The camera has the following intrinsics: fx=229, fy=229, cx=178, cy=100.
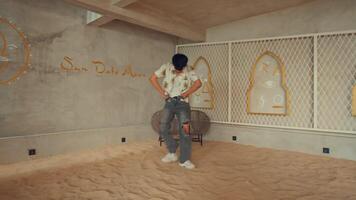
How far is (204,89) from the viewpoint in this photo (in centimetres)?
459

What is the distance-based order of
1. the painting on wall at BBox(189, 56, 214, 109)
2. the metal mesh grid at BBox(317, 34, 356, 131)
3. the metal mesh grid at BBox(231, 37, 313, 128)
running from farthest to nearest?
the painting on wall at BBox(189, 56, 214, 109), the metal mesh grid at BBox(231, 37, 313, 128), the metal mesh grid at BBox(317, 34, 356, 131)

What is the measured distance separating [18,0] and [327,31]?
430cm

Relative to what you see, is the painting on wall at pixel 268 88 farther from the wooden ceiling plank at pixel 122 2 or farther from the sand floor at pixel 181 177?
the wooden ceiling plank at pixel 122 2

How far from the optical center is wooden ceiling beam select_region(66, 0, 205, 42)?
284 cm

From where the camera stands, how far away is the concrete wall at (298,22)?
3.36 m

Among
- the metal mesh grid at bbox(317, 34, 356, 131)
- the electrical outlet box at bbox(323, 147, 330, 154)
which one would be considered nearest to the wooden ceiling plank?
the metal mesh grid at bbox(317, 34, 356, 131)

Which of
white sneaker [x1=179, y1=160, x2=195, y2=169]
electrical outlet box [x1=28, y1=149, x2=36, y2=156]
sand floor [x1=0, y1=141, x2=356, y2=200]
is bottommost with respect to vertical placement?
sand floor [x1=0, y1=141, x2=356, y2=200]

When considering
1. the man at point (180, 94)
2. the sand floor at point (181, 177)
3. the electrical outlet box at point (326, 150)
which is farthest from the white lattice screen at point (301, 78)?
the man at point (180, 94)

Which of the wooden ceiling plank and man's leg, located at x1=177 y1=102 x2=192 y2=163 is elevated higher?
the wooden ceiling plank

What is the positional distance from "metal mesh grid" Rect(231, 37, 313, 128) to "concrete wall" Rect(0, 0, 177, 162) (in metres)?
1.71

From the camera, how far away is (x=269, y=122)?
13.0ft

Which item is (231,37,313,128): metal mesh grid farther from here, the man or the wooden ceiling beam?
the man

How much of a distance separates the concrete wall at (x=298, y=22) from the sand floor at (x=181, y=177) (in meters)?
1.98

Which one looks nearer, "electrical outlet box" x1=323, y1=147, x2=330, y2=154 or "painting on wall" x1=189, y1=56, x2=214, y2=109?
"electrical outlet box" x1=323, y1=147, x2=330, y2=154
